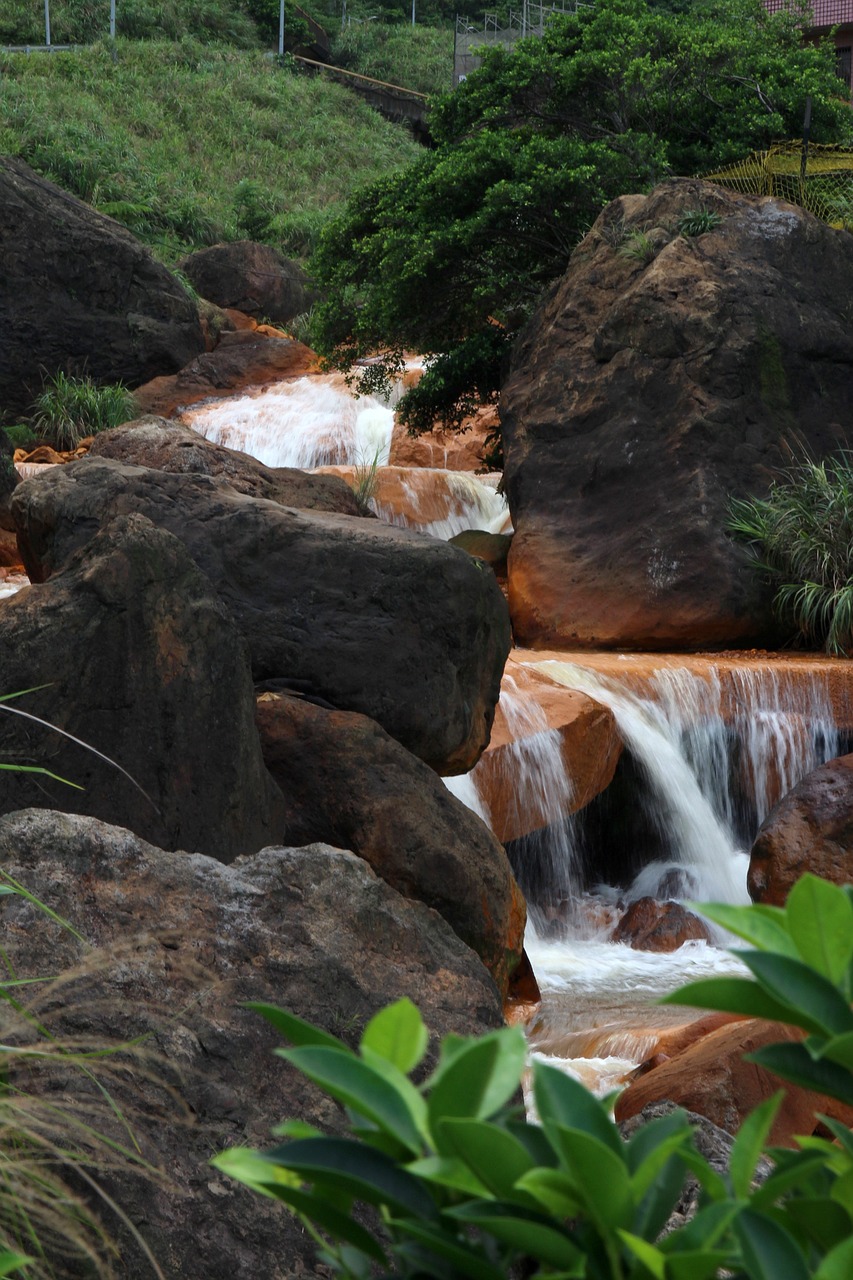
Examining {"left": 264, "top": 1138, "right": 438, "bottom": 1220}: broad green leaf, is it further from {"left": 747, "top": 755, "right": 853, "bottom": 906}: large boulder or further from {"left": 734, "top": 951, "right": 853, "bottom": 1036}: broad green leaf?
{"left": 747, "top": 755, "right": 853, "bottom": 906}: large boulder

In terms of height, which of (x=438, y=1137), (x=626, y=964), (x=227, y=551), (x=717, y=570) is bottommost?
(x=626, y=964)

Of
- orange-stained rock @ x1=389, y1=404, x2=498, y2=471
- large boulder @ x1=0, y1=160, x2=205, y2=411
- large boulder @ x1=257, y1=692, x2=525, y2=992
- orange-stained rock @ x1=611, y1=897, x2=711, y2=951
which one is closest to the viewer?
large boulder @ x1=257, y1=692, x2=525, y2=992

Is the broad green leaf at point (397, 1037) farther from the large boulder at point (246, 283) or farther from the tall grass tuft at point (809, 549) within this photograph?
the large boulder at point (246, 283)

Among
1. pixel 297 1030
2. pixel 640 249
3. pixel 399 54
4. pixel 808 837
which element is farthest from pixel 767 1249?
pixel 399 54

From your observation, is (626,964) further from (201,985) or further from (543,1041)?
(201,985)

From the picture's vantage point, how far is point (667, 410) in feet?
37.0

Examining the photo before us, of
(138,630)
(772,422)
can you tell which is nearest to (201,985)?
(138,630)

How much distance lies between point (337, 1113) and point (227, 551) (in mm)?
3689

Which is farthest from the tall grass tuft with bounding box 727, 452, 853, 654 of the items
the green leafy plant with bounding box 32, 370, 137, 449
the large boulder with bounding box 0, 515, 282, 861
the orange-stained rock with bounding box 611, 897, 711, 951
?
the green leafy plant with bounding box 32, 370, 137, 449

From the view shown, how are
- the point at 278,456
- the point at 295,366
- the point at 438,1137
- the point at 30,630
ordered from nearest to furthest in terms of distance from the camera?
the point at 438,1137 → the point at 30,630 → the point at 278,456 → the point at 295,366

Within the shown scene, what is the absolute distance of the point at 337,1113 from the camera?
8.87 feet

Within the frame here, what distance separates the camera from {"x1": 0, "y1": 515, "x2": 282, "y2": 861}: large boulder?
13.0ft

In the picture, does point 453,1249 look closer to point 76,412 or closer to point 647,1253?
point 647,1253

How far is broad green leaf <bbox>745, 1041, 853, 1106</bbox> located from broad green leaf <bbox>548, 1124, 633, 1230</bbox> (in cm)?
12
